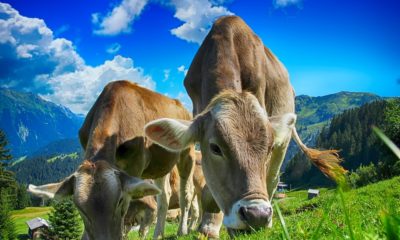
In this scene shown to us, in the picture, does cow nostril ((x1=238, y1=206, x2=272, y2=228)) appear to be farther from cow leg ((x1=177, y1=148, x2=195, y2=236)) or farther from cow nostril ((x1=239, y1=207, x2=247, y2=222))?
cow leg ((x1=177, y1=148, x2=195, y2=236))

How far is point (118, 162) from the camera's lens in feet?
26.4

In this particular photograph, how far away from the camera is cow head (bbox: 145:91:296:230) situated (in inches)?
194

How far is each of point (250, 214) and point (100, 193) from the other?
8.62ft

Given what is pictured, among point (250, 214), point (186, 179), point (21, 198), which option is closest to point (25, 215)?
point (21, 198)

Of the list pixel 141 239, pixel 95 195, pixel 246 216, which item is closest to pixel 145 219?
pixel 141 239

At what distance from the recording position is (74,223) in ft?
253

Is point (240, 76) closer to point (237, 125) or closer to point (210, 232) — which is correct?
point (237, 125)

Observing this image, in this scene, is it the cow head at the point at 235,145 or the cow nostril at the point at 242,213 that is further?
the cow head at the point at 235,145

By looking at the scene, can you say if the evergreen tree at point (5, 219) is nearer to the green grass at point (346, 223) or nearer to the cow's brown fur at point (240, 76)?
the cow's brown fur at point (240, 76)

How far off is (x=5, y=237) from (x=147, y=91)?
229 feet

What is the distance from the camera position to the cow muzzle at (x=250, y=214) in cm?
464

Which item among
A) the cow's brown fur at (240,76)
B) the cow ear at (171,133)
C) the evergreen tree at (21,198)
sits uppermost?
the evergreen tree at (21,198)

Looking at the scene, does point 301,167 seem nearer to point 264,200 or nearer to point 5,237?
point 5,237

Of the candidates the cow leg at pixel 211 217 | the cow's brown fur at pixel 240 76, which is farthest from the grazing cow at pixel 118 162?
the cow's brown fur at pixel 240 76
